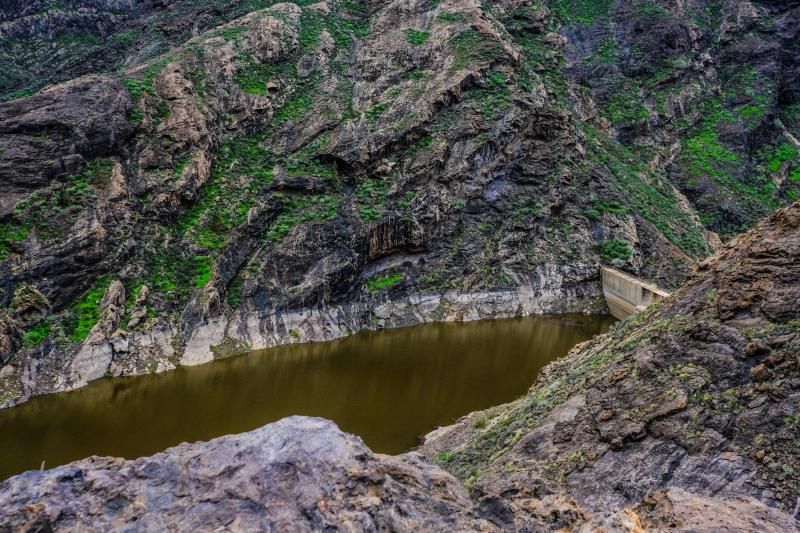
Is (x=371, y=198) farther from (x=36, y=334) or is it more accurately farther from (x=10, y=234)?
(x=36, y=334)

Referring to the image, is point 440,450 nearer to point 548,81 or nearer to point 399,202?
point 399,202

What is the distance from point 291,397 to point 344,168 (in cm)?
1924

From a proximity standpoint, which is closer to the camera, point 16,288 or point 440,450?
point 440,450

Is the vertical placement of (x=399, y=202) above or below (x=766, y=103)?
below

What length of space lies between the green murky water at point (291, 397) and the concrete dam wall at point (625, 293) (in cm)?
499

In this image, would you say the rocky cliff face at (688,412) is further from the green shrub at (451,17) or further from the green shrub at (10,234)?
the green shrub at (451,17)

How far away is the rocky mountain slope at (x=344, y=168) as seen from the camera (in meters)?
25.7

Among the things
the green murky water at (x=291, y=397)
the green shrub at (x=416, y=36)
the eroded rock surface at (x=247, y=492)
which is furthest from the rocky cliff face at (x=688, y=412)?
the green shrub at (x=416, y=36)

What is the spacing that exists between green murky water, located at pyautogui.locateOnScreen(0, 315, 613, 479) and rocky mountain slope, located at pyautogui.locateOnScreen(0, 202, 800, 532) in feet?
20.8

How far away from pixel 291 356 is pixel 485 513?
71.1 ft

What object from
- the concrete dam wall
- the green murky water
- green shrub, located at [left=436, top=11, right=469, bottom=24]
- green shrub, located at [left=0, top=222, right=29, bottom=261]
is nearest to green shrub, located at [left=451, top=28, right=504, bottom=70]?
green shrub, located at [left=436, top=11, right=469, bottom=24]

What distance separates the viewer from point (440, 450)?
46.2 ft

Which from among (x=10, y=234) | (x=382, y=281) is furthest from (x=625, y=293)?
(x=10, y=234)

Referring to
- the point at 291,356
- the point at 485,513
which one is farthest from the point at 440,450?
the point at 291,356
